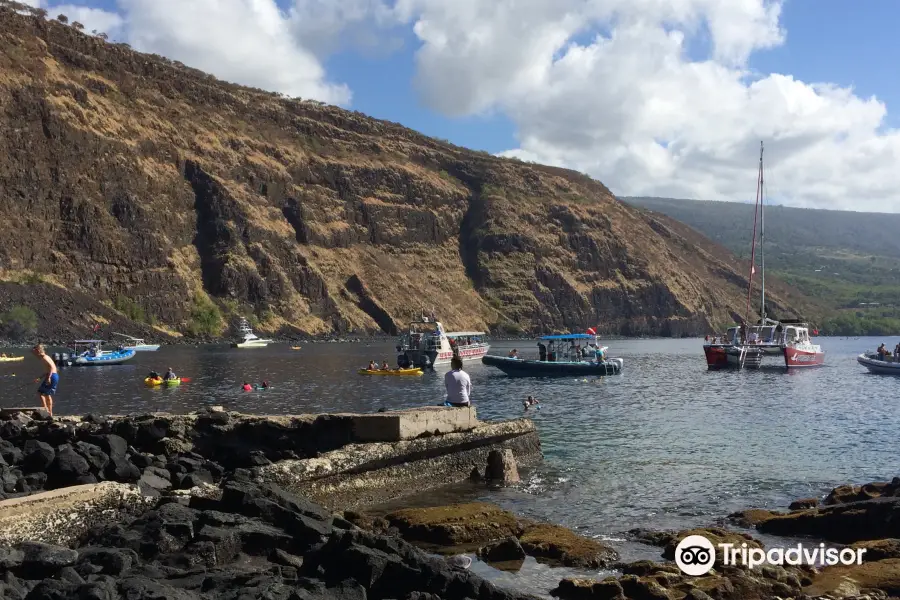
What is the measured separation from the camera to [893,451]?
86.6 feet

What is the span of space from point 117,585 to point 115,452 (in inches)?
271

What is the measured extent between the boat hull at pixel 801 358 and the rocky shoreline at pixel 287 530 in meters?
58.1

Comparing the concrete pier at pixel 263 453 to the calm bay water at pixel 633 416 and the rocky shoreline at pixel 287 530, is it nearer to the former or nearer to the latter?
the rocky shoreline at pixel 287 530

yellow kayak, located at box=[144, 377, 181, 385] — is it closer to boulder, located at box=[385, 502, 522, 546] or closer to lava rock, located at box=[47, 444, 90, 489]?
lava rock, located at box=[47, 444, 90, 489]

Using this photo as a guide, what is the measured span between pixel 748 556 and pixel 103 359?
225 feet

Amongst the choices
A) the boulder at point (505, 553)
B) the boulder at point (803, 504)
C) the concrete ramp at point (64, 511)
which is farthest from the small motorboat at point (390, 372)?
the boulder at point (505, 553)

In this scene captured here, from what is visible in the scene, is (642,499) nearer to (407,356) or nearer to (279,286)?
(407,356)

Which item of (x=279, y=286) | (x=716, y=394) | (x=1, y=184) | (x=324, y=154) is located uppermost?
(x=324, y=154)

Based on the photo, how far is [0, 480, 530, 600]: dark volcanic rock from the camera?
8.98 metres

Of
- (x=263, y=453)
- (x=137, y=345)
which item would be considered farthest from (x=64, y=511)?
(x=137, y=345)

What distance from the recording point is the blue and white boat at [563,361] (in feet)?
197

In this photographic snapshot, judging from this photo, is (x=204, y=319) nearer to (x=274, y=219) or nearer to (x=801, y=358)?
(x=274, y=219)

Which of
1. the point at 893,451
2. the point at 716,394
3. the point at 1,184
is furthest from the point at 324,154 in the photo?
the point at 893,451

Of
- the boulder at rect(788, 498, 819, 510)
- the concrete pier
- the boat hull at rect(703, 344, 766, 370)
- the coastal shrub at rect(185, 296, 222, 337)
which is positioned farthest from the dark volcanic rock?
the coastal shrub at rect(185, 296, 222, 337)
